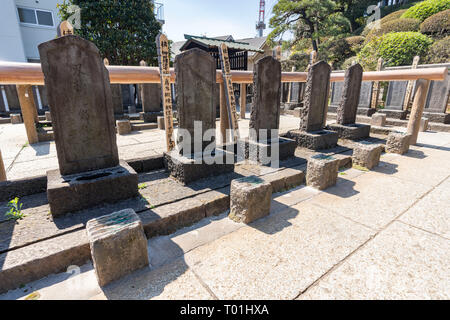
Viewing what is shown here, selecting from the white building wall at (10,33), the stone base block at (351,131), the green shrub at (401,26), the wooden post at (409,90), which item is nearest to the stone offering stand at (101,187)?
the stone base block at (351,131)

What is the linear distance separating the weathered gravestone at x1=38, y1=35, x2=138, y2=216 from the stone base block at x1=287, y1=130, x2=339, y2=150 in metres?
3.96

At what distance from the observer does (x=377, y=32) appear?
53.9 ft

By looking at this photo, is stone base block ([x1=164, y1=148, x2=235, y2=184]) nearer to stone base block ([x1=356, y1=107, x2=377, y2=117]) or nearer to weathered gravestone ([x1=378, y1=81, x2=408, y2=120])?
weathered gravestone ([x1=378, y1=81, x2=408, y2=120])

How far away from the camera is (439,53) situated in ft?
38.7

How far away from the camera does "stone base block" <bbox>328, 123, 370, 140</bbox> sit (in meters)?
5.80

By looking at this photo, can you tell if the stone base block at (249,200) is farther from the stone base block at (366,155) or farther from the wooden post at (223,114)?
the stone base block at (366,155)

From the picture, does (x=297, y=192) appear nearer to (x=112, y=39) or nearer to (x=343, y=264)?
(x=343, y=264)

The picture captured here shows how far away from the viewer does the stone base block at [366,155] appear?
4.36 m

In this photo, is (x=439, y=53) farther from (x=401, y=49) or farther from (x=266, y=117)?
(x=266, y=117)

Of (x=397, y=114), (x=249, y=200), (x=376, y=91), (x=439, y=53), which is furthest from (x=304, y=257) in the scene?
(x=439, y=53)

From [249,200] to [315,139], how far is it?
3.17 m

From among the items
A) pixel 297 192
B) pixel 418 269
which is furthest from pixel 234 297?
pixel 297 192

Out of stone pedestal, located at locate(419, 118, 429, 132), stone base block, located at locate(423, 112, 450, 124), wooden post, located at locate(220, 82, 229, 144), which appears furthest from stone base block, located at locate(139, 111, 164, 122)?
stone base block, located at locate(423, 112, 450, 124)

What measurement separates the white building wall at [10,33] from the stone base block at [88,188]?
16.3 meters
